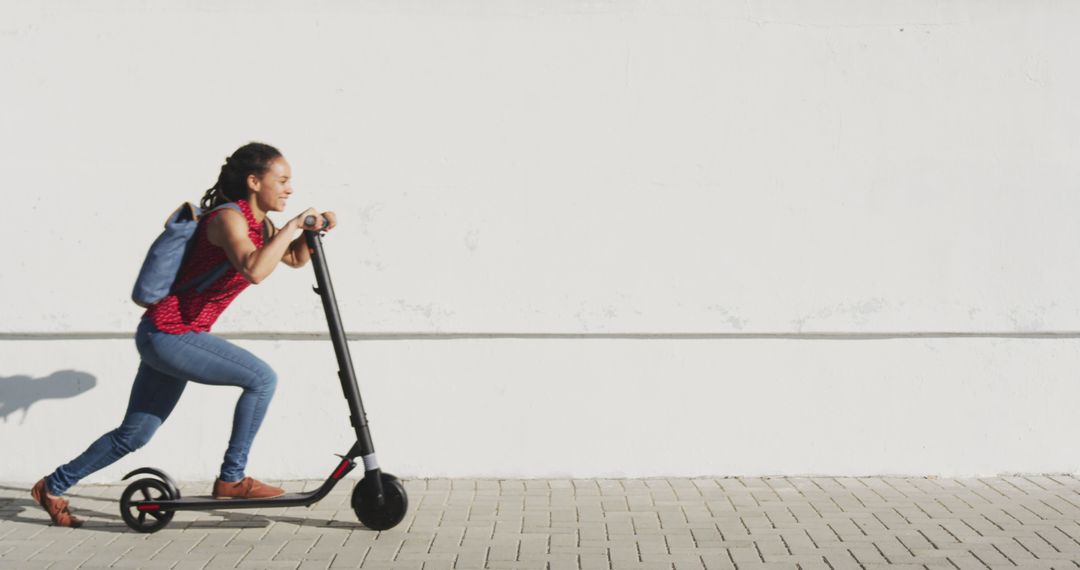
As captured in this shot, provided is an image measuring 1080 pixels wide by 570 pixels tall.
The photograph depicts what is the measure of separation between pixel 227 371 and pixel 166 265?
0.48m

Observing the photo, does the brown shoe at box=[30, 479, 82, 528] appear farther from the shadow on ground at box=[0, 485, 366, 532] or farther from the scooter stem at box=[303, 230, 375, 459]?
the scooter stem at box=[303, 230, 375, 459]

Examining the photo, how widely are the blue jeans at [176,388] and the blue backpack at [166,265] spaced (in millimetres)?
153

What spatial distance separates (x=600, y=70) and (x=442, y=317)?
143 cm

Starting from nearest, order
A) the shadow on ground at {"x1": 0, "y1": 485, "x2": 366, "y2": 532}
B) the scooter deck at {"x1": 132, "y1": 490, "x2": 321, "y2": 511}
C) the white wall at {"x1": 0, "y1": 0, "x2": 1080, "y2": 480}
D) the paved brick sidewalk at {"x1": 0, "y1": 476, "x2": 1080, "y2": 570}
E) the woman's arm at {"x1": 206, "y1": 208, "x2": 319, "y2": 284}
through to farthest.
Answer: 1. the paved brick sidewalk at {"x1": 0, "y1": 476, "x2": 1080, "y2": 570}
2. the woman's arm at {"x1": 206, "y1": 208, "x2": 319, "y2": 284}
3. the scooter deck at {"x1": 132, "y1": 490, "x2": 321, "y2": 511}
4. the shadow on ground at {"x1": 0, "y1": 485, "x2": 366, "y2": 532}
5. the white wall at {"x1": 0, "y1": 0, "x2": 1080, "y2": 480}

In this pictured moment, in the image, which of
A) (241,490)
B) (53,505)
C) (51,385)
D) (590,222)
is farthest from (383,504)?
(51,385)

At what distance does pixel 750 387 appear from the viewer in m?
7.11

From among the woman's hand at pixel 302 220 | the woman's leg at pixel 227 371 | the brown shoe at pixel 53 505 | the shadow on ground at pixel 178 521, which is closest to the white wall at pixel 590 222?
the shadow on ground at pixel 178 521

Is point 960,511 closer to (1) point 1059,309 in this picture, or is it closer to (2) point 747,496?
(2) point 747,496

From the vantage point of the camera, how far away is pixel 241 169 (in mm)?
5820

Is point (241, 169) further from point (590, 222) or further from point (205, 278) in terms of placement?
point (590, 222)

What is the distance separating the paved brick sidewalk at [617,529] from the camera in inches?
211

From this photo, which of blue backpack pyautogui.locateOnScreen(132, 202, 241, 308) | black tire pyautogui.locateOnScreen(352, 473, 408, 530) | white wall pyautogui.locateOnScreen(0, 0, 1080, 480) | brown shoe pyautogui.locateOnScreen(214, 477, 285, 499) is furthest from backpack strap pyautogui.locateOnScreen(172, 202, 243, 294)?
white wall pyautogui.locateOnScreen(0, 0, 1080, 480)

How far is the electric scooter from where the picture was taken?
18.9 ft

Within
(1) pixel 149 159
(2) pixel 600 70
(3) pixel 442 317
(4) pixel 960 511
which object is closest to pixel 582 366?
(3) pixel 442 317
